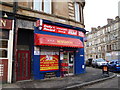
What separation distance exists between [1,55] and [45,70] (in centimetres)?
352

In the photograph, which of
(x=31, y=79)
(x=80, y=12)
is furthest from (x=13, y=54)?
(x=80, y=12)

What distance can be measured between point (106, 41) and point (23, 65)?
42.9 meters

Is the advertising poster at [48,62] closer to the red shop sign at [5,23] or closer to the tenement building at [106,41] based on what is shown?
the red shop sign at [5,23]

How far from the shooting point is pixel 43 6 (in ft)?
36.1

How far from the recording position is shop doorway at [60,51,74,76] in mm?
11674

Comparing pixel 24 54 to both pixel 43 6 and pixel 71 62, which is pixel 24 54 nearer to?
pixel 43 6

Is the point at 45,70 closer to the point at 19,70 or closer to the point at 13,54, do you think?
the point at 19,70

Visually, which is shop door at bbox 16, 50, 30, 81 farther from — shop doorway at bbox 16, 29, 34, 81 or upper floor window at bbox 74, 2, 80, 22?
upper floor window at bbox 74, 2, 80, 22

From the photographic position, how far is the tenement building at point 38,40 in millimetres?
8812

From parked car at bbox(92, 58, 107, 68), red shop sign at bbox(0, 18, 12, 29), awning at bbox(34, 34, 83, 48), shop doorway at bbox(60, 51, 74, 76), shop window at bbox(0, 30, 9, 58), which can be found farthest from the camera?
parked car at bbox(92, 58, 107, 68)

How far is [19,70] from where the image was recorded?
31.2ft

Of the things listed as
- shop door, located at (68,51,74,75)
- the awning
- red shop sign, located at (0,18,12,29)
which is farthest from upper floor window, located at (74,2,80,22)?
red shop sign, located at (0,18,12,29)

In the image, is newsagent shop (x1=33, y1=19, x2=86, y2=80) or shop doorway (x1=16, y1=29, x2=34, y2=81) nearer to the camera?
shop doorway (x1=16, y1=29, x2=34, y2=81)

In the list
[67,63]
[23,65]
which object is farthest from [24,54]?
[67,63]
